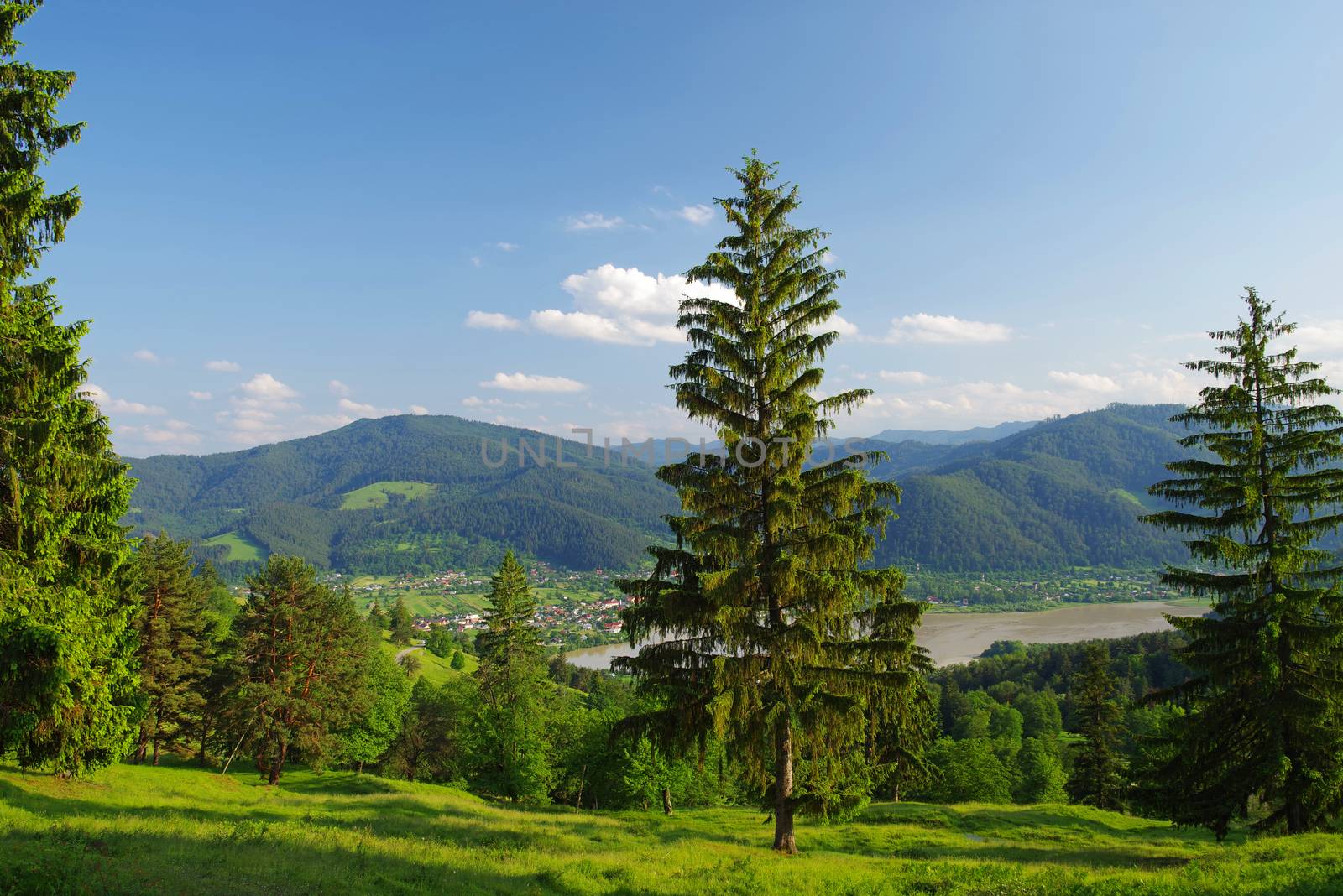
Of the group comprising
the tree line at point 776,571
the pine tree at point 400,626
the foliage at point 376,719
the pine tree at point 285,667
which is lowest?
the pine tree at point 400,626

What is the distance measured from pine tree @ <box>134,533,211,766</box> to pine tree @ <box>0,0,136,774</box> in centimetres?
1939

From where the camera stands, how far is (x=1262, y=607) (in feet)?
53.4

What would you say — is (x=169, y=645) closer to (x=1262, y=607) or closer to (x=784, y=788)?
(x=784, y=788)

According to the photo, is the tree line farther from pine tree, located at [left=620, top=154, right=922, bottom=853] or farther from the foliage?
the foliage

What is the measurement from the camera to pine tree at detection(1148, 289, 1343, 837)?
1568cm

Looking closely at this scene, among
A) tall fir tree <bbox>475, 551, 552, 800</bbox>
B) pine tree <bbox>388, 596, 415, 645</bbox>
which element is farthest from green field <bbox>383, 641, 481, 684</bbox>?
tall fir tree <bbox>475, 551, 552, 800</bbox>

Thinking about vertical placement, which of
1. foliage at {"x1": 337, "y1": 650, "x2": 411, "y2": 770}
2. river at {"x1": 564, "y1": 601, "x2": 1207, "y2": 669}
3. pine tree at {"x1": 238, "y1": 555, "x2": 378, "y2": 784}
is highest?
pine tree at {"x1": 238, "y1": 555, "x2": 378, "y2": 784}

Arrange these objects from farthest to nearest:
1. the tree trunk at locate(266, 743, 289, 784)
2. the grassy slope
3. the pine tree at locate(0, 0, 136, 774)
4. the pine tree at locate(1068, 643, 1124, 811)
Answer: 1. the pine tree at locate(1068, 643, 1124, 811)
2. the tree trunk at locate(266, 743, 289, 784)
3. the pine tree at locate(0, 0, 136, 774)
4. the grassy slope

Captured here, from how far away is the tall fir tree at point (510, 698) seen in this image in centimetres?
3647

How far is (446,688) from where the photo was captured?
200 ft

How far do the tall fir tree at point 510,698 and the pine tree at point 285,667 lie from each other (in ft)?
28.7

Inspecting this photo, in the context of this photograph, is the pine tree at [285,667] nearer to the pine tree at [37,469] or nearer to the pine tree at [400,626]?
the pine tree at [37,469]

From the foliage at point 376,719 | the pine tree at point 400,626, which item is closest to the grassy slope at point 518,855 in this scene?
the foliage at point 376,719

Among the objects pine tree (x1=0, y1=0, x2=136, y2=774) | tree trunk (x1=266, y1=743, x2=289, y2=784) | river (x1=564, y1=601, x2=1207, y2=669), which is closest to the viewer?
pine tree (x1=0, y1=0, x2=136, y2=774)
